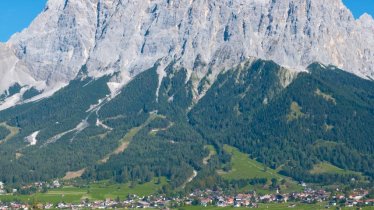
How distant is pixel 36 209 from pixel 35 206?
451 mm

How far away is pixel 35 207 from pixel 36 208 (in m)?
0.19

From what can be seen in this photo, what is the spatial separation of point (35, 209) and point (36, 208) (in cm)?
34

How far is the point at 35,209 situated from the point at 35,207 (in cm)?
39

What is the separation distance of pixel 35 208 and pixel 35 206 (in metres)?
0.35

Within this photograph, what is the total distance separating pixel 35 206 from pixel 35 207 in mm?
275

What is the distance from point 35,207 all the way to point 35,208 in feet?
0.44

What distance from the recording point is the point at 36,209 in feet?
437

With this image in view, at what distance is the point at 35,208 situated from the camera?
132750mm

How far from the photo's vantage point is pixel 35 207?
5226 inches

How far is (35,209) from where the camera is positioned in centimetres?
13300

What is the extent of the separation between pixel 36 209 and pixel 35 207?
19.4 inches

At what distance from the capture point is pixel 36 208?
133 meters
